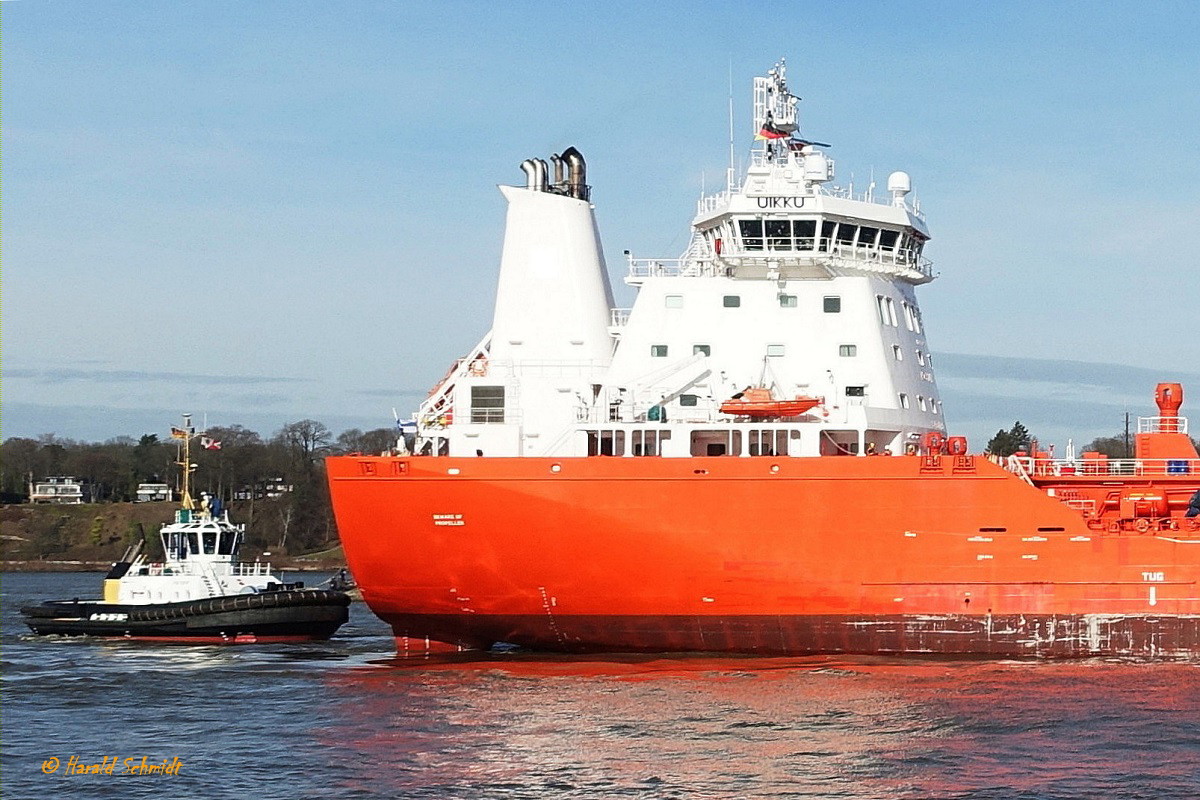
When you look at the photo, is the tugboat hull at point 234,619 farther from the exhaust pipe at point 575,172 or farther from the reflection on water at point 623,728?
the exhaust pipe at point 575,172

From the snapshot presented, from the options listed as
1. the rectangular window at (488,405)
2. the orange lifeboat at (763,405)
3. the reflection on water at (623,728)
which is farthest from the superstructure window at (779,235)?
the reflection on water at (623,728)

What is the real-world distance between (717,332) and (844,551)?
4404 mm

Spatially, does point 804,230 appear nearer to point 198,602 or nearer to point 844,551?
point 844,551

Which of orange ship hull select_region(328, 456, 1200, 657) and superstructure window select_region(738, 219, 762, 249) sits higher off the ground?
superstructure window select_region(738, 219, 762, 249)

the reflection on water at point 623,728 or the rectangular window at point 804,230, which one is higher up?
the rectangular window at point 804,230

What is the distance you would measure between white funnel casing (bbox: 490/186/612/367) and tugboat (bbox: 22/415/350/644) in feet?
23.5

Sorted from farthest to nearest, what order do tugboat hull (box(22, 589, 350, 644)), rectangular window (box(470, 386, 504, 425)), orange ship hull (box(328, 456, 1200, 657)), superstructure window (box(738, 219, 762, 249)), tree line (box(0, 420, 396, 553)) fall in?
1. tree line (box(0, 420, 396, 553))
2. tugboat hull (box(22, 589, 350, 644))
3. superstructure window (box(738, 219, 762, 249))
4. rectangular window (box(470, 386, 504, 425))
5. orange ship hull (box(328, 456, 1200, 657))

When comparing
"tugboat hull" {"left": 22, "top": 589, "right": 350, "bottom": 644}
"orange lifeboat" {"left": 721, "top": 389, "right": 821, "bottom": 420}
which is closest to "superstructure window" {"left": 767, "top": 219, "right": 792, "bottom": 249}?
"orange lifeboat" {"left": 721, "top": 389, "right": 821, "bottom": 420}

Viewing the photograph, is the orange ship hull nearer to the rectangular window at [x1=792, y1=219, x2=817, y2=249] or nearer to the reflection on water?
the reflection on water

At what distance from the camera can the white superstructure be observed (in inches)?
915

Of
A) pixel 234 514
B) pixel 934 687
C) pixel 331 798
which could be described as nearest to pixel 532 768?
pixel 331 798

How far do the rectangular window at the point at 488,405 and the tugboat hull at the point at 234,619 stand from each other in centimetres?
655

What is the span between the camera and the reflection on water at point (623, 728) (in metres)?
15.0

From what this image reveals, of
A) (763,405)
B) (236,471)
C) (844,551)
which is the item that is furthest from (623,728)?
(236,471)
